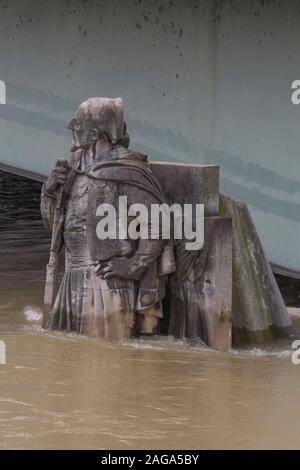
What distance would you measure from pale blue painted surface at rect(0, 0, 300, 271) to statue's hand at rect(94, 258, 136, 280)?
3869 mm

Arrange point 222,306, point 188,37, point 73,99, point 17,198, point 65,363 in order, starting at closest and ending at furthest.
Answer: point 65,363, point 222,306, point 188,37, point 73,99, point 17,198

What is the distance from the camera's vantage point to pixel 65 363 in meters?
8.95

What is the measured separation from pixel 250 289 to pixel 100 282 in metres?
1.21

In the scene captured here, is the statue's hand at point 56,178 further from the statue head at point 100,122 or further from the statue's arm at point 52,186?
the statue head at point 100,122

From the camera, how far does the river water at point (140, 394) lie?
7338 millimetres

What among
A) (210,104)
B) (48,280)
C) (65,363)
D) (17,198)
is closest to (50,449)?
(65,363)

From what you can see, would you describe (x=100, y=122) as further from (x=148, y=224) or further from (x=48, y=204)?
(x=148, y=224)

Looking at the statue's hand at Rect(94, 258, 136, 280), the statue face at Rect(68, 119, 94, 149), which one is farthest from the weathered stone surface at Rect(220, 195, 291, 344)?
the statue face at Rect(68, 119, 94, 149)

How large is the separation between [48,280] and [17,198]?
25.7ft

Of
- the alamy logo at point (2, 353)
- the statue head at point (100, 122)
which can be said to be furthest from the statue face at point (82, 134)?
the alamy logo at point (2, 353)

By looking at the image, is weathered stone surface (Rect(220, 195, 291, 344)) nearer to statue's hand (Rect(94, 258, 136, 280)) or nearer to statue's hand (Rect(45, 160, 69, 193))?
statue's hand (Rect(94, 258, 136, 280))

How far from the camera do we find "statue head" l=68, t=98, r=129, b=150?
9555 mm
